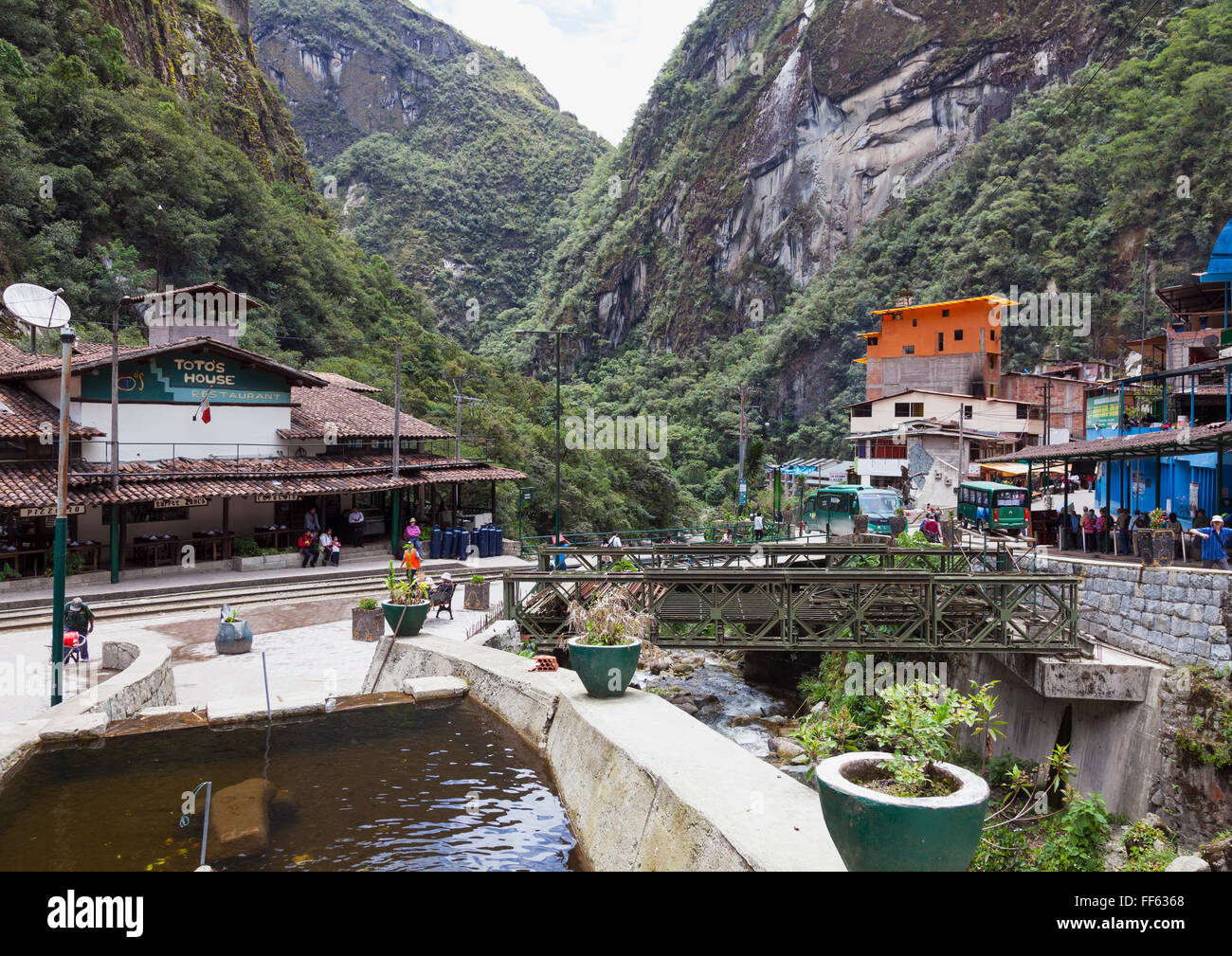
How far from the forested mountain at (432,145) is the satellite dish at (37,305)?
92915 mm

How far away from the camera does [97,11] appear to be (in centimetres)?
4834

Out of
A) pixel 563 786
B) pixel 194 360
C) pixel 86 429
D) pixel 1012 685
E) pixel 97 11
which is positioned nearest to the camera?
pixel 563 786

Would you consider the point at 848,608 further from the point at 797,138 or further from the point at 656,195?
the point at 656,195

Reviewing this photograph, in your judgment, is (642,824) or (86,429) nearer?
(642,824)

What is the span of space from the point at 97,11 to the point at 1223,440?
6010 centimetres

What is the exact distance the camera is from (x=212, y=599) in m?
21.1

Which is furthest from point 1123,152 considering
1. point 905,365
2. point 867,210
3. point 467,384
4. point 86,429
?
point 86,429

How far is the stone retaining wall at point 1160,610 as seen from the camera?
13352 millimetres

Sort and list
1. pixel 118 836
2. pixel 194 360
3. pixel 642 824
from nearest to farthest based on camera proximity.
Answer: pixel 642 824
pixel 118 836
pixel 194 360

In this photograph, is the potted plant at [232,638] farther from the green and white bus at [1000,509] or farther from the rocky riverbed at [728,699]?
the green and white bus at [1000,509]

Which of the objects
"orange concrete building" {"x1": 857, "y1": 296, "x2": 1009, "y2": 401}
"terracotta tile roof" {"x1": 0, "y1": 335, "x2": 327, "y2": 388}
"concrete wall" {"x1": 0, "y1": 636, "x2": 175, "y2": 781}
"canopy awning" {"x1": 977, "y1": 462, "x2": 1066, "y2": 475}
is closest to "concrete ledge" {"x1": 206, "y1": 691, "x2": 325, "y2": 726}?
"concrete wall" {"x1": 0, "y1": 636, "x2": 175, "y2": 781}

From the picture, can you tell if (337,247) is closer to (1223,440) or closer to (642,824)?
(1223,440)

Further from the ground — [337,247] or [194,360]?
[337,247]
